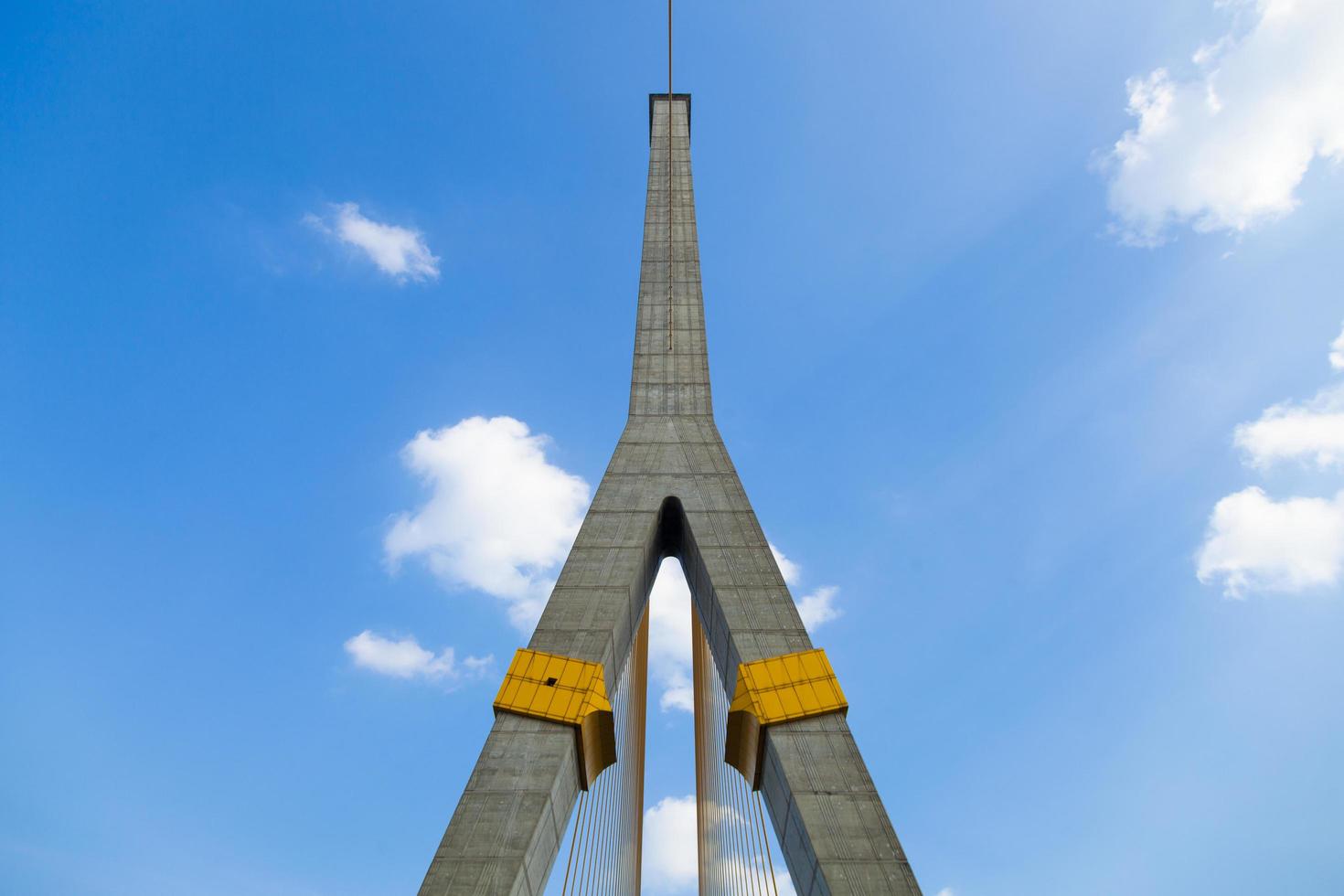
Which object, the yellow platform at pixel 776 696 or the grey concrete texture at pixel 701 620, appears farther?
the yellow platform at pixel 776 696

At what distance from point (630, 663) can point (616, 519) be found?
4117 millimetres

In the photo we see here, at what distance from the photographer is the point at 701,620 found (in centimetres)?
1401

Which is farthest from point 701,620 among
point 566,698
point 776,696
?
point 566,698

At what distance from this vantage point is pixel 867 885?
9.05 metres

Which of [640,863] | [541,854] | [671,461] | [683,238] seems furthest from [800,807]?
[640,863]

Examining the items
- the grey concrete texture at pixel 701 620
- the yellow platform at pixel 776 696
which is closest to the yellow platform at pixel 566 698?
the grey concrete texture at pixel 701 620

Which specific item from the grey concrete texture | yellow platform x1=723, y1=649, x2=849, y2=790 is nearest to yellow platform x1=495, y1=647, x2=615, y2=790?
the grey concrete texture

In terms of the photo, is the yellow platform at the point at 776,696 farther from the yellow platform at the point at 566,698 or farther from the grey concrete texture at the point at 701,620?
the yellow platform at the point at 566,698

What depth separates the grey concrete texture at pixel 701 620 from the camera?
9352 mm

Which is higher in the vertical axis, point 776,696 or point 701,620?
point 701,620

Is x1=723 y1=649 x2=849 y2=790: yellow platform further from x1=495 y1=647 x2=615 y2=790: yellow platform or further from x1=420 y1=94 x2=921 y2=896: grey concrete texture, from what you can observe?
x1=495 y1=647 x2=615 y2=790: yellow platform

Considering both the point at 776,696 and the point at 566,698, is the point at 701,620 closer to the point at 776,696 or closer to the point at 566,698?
the point at 776,696

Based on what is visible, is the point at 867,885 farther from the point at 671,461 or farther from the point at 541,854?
the point at 671,461

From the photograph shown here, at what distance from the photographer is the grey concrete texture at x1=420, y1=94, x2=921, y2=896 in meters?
9.35
